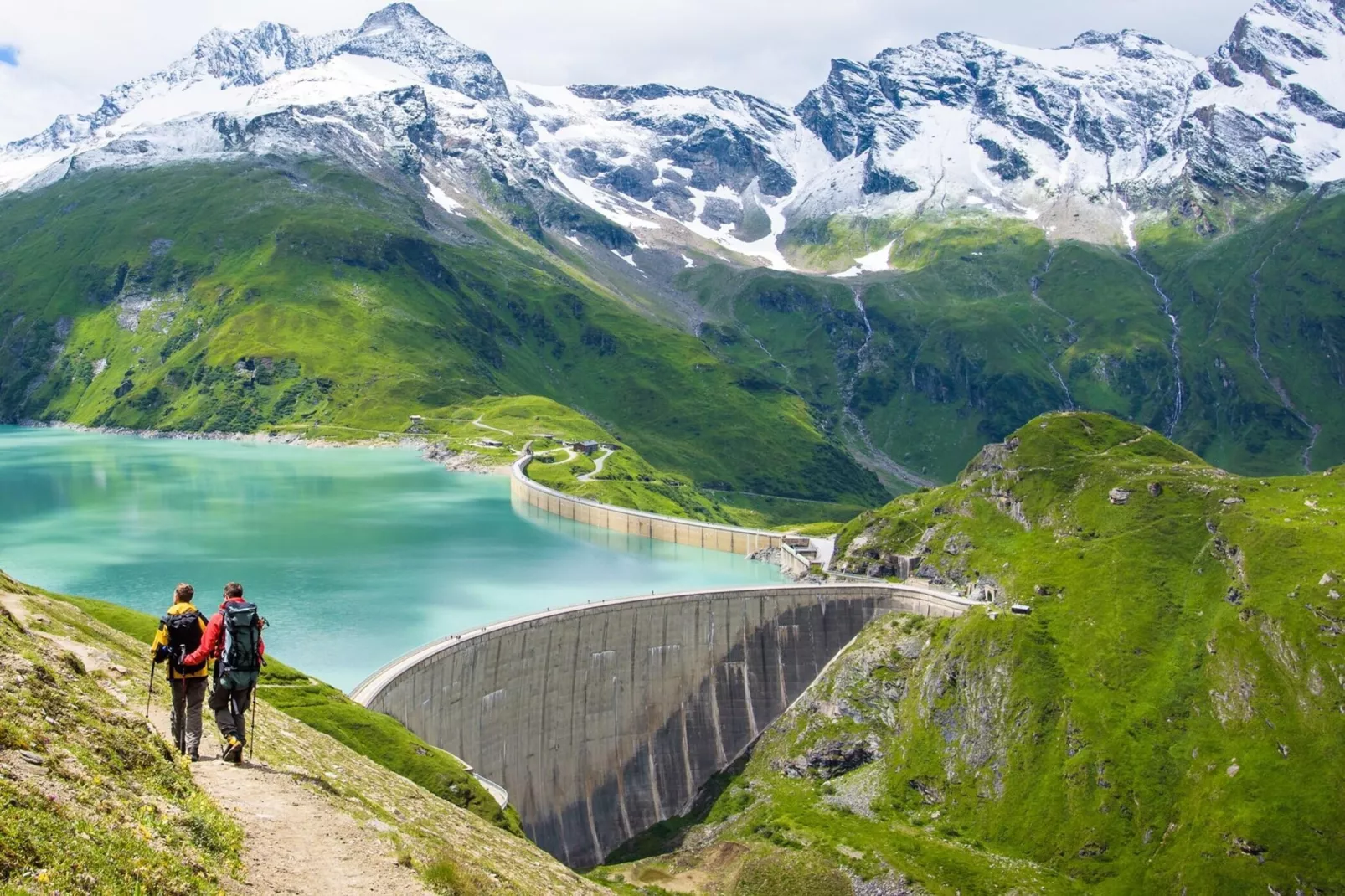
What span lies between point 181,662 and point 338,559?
396 feet

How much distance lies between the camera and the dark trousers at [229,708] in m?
27.1

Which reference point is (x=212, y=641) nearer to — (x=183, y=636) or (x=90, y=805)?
(x=183, y=636)

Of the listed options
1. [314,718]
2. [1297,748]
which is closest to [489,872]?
[314,718]

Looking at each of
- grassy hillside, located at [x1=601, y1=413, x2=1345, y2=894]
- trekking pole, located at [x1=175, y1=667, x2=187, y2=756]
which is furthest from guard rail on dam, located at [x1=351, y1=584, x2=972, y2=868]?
trekking pole, located at [x1=175, y1=667, x2=187, y2=756]

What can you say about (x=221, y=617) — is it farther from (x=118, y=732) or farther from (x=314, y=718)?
(x=314, y=718)

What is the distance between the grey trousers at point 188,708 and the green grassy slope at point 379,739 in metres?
28.3

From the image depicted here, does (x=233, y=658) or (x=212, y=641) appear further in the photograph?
(x=233, y=658)

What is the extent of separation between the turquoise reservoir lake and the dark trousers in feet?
209

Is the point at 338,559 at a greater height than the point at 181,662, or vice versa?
the point at 181,662

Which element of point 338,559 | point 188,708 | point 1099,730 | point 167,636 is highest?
point 167,636

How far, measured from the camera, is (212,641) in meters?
26.0

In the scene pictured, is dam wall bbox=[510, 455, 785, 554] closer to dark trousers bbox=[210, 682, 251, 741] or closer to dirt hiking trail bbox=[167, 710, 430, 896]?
dark trousers bbox=[210, 682, 251, 741]

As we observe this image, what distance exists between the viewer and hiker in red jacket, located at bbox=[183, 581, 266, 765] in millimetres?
26281

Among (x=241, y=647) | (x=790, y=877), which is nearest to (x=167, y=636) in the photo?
(x=241, y=647)
